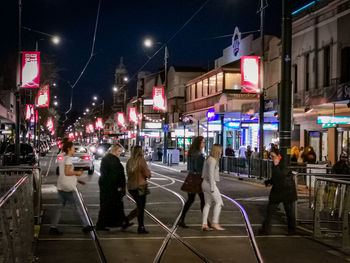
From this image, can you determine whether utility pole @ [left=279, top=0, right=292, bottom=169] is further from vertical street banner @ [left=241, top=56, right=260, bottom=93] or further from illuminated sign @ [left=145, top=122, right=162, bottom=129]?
illuminated sign @ [left=145, top=122, right=162, bottom=129]

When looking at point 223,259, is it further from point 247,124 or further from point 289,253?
point 247,124

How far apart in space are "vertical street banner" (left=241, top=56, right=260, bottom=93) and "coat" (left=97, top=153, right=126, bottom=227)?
1754 centimetres

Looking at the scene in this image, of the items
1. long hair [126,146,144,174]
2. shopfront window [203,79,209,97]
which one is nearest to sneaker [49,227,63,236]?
long hair [126,146,144,174]

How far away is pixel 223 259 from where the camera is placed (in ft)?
27.3

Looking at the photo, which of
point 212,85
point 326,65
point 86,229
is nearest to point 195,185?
point 86,229

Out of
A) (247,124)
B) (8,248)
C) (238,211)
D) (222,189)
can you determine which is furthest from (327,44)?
(8,248)

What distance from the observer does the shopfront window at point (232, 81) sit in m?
40.5

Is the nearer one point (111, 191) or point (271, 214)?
point (111, 191)

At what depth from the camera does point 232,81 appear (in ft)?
133

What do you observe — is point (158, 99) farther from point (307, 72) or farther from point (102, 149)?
point (307, 72)

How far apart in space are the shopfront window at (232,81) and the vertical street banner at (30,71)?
55.2ft

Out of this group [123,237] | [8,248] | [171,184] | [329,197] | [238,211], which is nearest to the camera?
[8,248]

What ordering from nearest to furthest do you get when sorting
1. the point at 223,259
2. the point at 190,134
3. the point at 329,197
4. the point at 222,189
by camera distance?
the point at 223,259
the point at 329,197
the point at 222,189
the point at 190,134

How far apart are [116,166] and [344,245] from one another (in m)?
4.49
